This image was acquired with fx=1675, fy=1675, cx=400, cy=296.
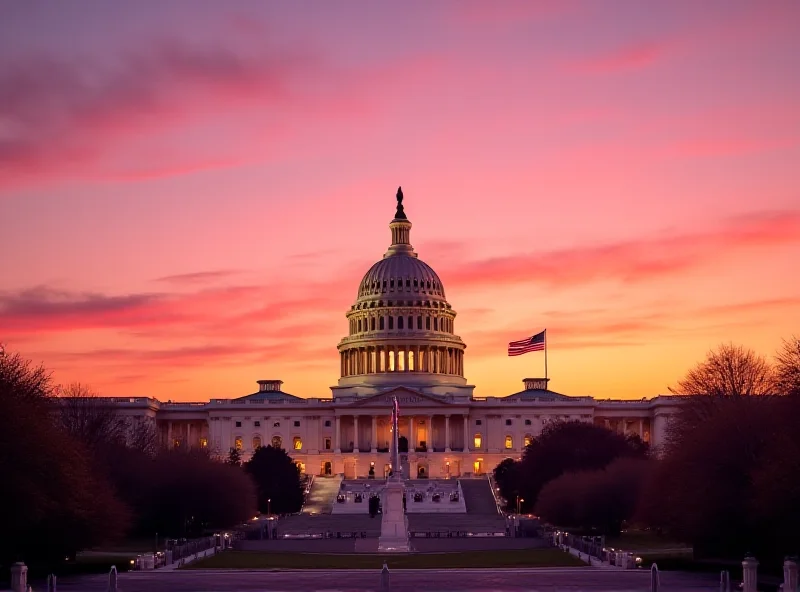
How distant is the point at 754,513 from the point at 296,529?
191ft

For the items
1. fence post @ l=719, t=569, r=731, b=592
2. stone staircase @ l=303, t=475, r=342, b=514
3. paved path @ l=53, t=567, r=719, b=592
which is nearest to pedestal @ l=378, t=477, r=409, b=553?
paved path @ l=53, t=567, r=719, b=592

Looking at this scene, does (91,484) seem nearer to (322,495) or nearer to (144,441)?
(144,441)

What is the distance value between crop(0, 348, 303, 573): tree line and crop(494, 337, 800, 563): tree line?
25481mm

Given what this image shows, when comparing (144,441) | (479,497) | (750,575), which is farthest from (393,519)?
(479,497)

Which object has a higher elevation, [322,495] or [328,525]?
[322,495]

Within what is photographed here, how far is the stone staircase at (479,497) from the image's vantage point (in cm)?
15538

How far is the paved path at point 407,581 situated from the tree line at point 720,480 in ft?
14.4

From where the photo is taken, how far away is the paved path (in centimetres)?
6462

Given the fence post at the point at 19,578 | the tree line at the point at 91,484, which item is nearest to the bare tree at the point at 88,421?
the tree line at the point at 91,484

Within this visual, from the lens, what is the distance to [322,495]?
168m

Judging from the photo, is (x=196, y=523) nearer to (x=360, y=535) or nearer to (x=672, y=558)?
(x=360, y=535)

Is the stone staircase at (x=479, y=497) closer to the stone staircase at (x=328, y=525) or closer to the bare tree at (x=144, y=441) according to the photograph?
the stone staircase at (x=328, y=525)

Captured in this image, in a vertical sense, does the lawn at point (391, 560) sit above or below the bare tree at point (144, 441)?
below

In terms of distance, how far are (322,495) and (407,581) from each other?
100.0 metres
